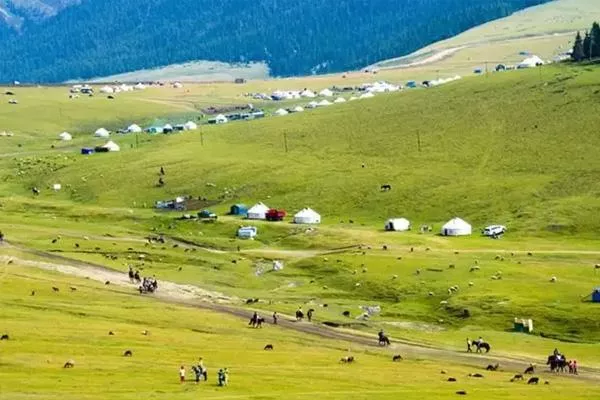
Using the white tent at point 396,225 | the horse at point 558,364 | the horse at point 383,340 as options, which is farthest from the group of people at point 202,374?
the white tent at point 396,225

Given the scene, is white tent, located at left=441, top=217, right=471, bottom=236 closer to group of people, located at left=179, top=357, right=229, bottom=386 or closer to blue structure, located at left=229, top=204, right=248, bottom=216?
blue structure, located at left=229, top=204, right=248, bottom=216

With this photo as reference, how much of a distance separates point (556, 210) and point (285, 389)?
93132mm

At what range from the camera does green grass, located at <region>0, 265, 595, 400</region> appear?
83812 millimetres

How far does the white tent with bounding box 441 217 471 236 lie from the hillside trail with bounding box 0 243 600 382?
3957cm

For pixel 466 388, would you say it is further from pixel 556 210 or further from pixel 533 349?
pixel 556 210

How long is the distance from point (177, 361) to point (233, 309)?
33534mm

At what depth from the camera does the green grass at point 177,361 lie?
83812 millimetres

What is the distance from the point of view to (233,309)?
420 ft

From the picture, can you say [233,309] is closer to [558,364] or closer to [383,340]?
[383,340]

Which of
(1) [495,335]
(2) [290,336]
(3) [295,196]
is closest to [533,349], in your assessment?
(1) [495,335]

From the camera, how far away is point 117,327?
356ft

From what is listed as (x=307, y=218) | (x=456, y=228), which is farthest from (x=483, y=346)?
(x=307, y=218)

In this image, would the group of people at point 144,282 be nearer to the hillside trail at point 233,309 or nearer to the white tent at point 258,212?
the hillside trail at point 233,309

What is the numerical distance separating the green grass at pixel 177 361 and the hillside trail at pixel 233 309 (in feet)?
8.70
